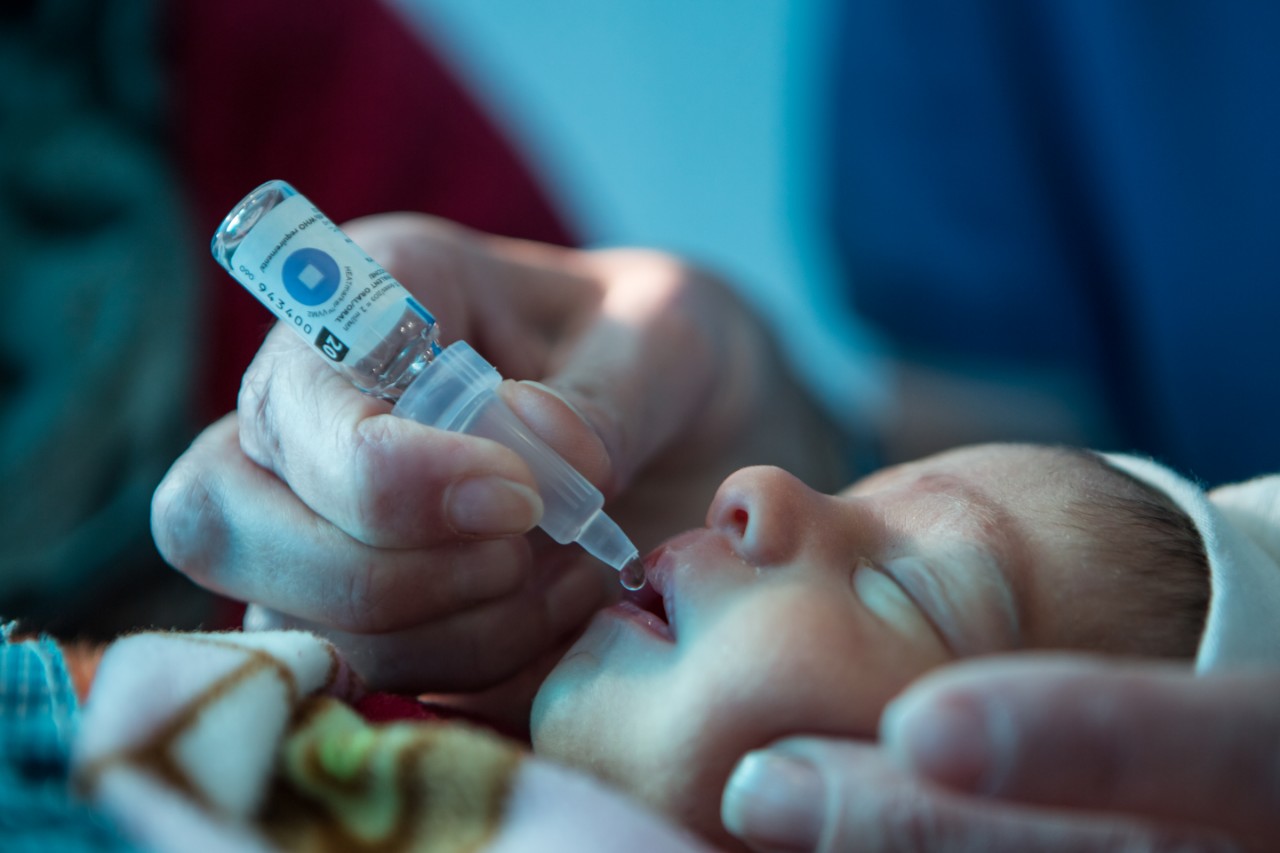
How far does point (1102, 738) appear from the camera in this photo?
0.56 metres

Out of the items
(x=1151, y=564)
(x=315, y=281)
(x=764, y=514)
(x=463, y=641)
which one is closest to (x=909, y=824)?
(x=764, y=514)

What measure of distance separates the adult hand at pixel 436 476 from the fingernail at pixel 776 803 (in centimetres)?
27

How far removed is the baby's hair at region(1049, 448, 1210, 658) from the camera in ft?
2.66

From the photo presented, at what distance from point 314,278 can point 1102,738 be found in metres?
0.67

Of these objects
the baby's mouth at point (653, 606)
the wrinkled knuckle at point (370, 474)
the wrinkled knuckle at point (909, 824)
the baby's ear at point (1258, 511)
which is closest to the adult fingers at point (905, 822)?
the wrinkled knuckle at point (909, 824)

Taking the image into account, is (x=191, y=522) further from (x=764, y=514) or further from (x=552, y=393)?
(x=764, y=514)

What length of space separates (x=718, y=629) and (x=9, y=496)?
112cm

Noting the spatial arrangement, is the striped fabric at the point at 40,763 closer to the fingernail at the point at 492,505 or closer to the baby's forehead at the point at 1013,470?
the fingernail at the point at 492,505

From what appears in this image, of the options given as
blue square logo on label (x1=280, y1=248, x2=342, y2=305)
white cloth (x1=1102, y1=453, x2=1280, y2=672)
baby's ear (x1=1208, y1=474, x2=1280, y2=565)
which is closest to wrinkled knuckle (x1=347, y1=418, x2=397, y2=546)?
blue square logo on label (x1=280, y1=248, x2=342, y2=305)

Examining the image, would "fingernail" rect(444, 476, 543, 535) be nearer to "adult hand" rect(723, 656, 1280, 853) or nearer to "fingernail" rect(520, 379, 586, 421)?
"fingernail" rect(520, 379, 586, 421)

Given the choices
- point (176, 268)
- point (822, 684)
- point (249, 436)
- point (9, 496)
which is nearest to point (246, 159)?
point (176, 268)

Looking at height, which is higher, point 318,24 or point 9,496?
point 318,24

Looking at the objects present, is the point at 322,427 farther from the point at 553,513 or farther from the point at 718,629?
the point at 718,629

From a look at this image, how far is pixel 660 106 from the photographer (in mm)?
2426
